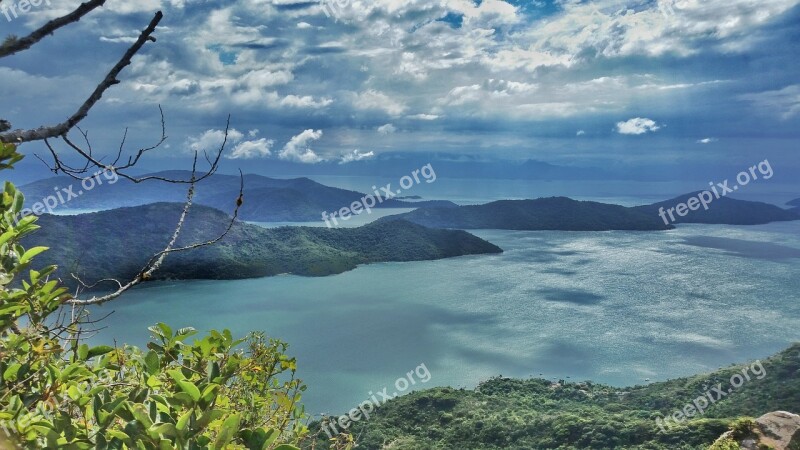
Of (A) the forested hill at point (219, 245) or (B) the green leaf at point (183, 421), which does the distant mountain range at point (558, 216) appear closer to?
(A) the forested hill at point (219, 245)

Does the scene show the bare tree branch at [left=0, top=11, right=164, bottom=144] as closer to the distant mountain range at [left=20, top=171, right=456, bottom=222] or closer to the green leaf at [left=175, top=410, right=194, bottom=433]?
the green leaf at [left=175, top=410, right=194, bottom=433]

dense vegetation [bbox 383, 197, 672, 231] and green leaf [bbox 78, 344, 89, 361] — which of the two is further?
dense vegetation [bbox 383, 197, 672, 231]

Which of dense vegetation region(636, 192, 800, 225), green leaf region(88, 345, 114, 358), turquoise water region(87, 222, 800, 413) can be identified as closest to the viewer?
green leaf region(88, 345, 114, 358)

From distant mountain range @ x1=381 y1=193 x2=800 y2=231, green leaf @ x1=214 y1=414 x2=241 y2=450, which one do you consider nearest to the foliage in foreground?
green leaf @ x1=214 y1=414 x2=241 y2=450

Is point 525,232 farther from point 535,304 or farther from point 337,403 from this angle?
point 337,403

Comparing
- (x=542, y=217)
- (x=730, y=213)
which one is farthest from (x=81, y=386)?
(x=730, y=213)

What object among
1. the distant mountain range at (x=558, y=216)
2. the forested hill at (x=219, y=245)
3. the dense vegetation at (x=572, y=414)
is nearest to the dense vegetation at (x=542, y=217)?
the distant mountain range at (x=558, y=216)

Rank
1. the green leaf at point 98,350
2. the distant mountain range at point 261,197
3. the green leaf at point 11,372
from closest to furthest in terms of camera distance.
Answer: the green leaf at point 11,372
the green leaf at point 98,350
the distant mountain range at point 261,197
